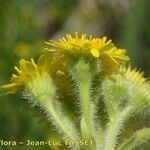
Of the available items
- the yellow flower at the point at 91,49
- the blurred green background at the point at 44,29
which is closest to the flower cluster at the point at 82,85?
the yellow flower at the point at 91,49

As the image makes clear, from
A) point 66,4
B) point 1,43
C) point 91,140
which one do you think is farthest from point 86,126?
point 66,4

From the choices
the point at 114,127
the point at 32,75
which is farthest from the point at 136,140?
the point at 32,75

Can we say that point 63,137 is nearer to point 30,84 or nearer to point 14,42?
point 30,84

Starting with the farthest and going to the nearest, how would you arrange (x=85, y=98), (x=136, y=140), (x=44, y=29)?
(x=44, y=29) → (x=85, y=98) → (x=136, y=140)

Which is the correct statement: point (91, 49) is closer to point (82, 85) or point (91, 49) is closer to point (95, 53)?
point (95, 53)

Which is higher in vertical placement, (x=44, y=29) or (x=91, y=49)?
(x=44, y=29)

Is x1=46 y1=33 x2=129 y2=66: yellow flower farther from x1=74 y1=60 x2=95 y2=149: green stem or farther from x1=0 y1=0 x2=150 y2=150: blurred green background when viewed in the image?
x1=0 y1=0 x2=150 y2=150: blurred green background

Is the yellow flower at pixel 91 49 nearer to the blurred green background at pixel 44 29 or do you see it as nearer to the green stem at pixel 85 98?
the green stem at pixel 85 98
